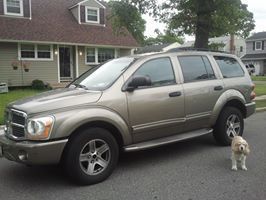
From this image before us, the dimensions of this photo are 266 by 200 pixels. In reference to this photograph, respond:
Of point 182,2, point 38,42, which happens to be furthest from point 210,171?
point 38,42

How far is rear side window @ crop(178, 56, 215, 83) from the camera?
20.5 feet

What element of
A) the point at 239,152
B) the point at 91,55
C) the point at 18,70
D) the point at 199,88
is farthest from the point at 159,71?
the point at 91,55

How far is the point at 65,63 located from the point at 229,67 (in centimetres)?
1621

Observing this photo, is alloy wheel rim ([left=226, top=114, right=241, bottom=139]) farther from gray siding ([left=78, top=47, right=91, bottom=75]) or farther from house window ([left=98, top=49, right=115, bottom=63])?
house window ([left=98, top=49, right=115, bottom=63])

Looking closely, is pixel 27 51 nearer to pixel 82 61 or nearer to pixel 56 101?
pixel 82 61

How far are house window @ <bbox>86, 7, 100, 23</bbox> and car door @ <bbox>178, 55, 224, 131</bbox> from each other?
17669 mm

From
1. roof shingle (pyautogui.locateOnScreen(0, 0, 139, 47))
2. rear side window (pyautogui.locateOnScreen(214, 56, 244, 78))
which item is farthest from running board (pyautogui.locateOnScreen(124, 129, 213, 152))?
roof shingle (pyautogui.locateOnScreen(0, 0, 139, 47))

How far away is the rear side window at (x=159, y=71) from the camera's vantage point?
575cm

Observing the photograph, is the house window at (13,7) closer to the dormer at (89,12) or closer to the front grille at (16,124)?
the dormer at (89,12)

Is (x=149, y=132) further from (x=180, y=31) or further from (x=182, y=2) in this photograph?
(x=180, y=31)

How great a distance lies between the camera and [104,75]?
19.3 ft

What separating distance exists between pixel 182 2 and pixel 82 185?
1114 centimetres

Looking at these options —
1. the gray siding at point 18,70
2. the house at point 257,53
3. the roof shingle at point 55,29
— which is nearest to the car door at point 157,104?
the roof shingle at point 55,29

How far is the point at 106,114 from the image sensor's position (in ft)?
16.5
